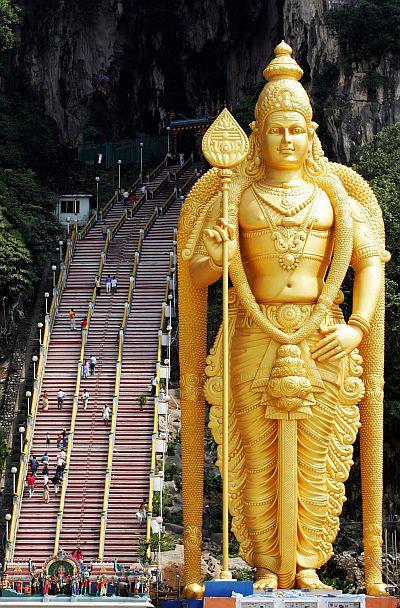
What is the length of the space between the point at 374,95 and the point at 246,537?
56.1 feet

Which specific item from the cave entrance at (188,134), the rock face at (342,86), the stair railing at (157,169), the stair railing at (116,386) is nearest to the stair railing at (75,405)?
the stair railing at (116,386)

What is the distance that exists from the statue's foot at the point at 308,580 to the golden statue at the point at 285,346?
0.07 ft

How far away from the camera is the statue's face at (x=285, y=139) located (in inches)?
977

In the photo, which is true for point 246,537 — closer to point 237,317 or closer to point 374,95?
point 237,317

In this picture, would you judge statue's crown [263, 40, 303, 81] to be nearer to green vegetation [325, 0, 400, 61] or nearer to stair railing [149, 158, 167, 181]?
green vegetation [325, 0, 400, 61]

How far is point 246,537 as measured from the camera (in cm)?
2467

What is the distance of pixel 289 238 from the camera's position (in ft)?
80.8

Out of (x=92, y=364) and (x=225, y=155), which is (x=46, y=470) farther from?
(x=225, y=155)

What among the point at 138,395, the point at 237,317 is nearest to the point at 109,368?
the point at 138,395

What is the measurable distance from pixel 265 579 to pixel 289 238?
151 inches

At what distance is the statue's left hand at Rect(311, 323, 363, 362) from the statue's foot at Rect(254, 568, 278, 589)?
2450mm

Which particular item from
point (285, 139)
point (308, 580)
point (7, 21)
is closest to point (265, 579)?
point (308, 580)

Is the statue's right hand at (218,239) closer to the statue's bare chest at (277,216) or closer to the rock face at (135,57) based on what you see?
the statue's bare chest at (277,216)

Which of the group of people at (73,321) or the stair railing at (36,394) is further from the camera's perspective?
the group of people at (73,321)
